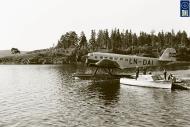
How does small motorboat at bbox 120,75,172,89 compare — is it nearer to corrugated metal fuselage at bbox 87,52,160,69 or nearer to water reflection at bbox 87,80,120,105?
water reflection at bbox 87,80,120,105

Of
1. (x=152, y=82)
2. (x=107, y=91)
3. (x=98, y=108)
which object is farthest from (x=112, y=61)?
(x=98, y=108)

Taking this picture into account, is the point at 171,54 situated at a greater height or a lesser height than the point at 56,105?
greater

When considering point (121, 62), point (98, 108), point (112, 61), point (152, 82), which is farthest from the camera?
point (121, 62)

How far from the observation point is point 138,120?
30359 mm

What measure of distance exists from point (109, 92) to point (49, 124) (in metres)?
21.2

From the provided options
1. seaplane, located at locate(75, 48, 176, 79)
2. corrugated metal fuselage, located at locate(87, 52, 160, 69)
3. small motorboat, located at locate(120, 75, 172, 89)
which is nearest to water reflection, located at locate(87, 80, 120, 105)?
small motorboat, located at locate(120, 75, 172, 89)

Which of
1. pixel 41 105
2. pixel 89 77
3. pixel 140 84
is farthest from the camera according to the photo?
pixel 89 77

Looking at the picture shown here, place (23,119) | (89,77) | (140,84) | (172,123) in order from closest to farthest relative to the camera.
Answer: (172,123)
(23,119)
(140,84)
(89,77)

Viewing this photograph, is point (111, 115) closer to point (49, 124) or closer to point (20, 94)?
point (49, 124)

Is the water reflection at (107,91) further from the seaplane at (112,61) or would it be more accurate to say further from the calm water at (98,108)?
the seaplane at (112,61)

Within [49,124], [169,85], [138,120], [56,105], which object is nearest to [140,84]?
[169,85]

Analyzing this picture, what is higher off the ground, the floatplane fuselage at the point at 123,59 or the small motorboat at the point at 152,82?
the floatplane fuselage at the point at 123,59

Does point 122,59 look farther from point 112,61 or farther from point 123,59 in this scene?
point 112,61

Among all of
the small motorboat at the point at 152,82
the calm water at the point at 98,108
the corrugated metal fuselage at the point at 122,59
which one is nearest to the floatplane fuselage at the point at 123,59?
the corrugated metal fuselage at the point at 122,59
